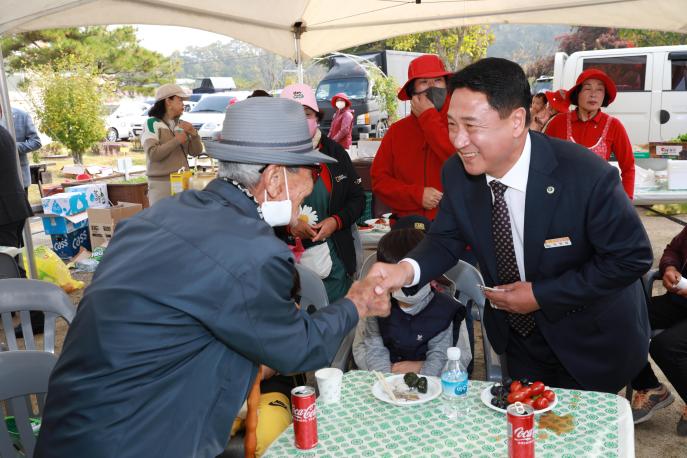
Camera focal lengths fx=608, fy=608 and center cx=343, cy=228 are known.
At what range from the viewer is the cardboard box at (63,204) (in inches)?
292

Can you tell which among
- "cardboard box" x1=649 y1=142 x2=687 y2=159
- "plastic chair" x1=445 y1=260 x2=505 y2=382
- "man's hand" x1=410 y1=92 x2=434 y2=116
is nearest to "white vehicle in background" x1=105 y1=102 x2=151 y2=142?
→ "cardboard box" x1=649 y1=142 x2=687 y2=159

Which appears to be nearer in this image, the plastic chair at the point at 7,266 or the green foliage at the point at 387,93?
the plastic chair at the point at 7,266

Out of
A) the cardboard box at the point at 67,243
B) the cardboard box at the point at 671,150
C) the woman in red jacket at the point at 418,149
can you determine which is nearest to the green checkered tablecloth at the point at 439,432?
the woman in red jacket at the point at 418,149

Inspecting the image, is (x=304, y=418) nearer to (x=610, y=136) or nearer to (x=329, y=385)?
(x=329, y=385)

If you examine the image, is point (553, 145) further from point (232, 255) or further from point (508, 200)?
point (232, 255)

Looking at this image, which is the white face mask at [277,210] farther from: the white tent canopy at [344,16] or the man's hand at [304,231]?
the white tent canopy at [344,16]

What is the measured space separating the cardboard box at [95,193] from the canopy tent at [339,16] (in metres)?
2.74

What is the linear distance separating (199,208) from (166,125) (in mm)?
5583

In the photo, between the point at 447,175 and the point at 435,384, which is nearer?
the point at 435,384

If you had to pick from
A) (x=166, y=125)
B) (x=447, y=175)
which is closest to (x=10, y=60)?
(x=166, y=125)

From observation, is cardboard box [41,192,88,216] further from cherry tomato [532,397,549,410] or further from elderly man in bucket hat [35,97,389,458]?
cherry tomato [532,397,549,410]

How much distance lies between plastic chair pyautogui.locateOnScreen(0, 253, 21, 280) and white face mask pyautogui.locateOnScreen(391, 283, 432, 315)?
3.18 metres

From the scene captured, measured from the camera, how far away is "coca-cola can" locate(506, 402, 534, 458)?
1.60m

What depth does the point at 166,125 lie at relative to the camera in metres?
6.83
